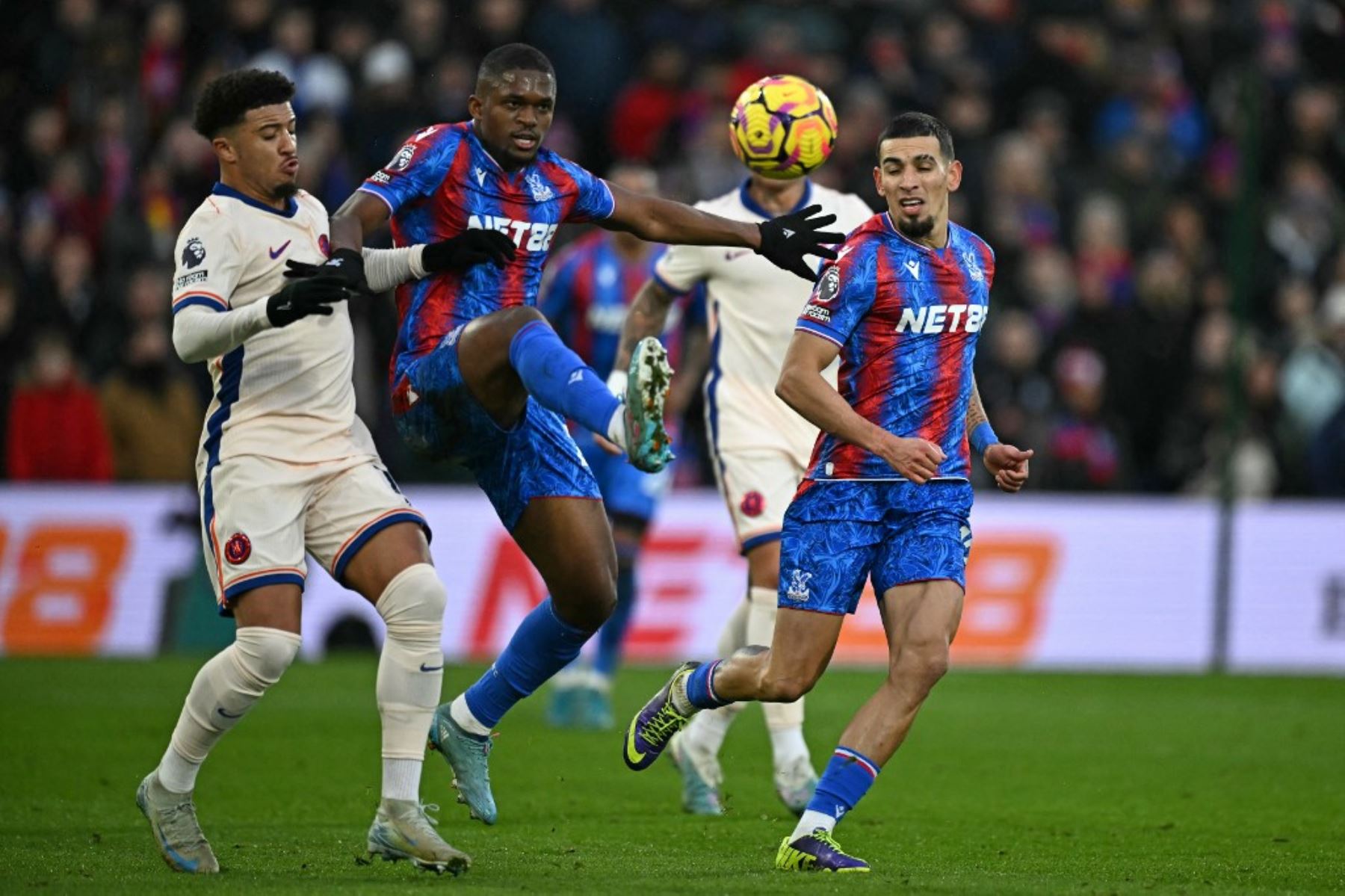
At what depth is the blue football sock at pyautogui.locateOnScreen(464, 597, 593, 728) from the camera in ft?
27.0

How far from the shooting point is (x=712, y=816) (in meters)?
9.11

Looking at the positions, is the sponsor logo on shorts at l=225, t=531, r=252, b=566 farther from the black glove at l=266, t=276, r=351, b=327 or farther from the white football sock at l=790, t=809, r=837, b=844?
the white football sock at l=790, t=809, r=837, b=844

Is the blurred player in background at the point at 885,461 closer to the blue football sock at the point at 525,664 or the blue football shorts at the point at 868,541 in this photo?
the blue football shorts at the point at 868,541

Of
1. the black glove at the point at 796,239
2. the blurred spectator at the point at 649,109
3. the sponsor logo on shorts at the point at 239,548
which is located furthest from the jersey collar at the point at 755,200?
the blurred spectator at the point at 649,109

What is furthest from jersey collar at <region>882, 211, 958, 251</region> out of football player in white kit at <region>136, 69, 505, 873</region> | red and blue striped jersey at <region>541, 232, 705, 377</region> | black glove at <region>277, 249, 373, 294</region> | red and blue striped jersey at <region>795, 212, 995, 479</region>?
red and blue striped jersey at <region>541, 232, 705, 377</region>

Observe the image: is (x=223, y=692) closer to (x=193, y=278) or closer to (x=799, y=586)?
(x=193, y=278)

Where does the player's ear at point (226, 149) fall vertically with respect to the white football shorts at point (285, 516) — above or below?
above

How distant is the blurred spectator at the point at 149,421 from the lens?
655 inches

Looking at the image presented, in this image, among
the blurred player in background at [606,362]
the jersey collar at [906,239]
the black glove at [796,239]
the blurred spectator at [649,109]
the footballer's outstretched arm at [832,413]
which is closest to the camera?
the footballer's outstretched arm at [832,413]

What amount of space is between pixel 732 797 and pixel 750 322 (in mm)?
2165

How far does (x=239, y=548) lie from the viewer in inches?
285

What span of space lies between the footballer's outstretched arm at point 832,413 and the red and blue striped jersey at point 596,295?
18.1 ft

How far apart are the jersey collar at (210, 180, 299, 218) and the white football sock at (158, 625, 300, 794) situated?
4.74 ft

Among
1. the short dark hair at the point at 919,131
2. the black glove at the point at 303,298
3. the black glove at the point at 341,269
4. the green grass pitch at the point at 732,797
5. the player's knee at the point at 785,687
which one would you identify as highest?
the short dark hair at the point at 919,131
